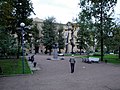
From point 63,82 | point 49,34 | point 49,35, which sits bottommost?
point 63,82

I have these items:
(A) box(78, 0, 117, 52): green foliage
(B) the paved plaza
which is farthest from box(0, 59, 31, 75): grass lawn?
(A) box(78, 0, 117, 52): green foliage

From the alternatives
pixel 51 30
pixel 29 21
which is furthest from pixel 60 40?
pixel 29 21

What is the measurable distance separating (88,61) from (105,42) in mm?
7516

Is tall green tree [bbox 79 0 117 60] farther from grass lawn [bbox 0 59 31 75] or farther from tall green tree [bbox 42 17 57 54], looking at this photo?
tall green tree [bbox 42 17 57 54]

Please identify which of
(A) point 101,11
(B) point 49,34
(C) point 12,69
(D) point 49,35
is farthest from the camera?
(B) point 49,34

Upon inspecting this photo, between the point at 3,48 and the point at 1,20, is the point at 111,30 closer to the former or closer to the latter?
the point at 3,48

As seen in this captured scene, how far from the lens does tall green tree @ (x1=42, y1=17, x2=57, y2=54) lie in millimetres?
80875

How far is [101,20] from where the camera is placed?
45812 mm

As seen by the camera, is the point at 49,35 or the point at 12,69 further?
the point at 49,35

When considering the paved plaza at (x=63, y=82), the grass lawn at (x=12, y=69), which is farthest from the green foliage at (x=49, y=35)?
the paved plaza at (x=63, y=82)

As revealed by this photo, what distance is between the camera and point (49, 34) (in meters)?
81.9

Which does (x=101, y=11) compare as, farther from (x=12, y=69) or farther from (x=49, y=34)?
(x=49, y=34)

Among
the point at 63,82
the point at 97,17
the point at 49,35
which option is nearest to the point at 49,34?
the point at 49,35

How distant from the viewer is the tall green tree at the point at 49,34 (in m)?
80.9
